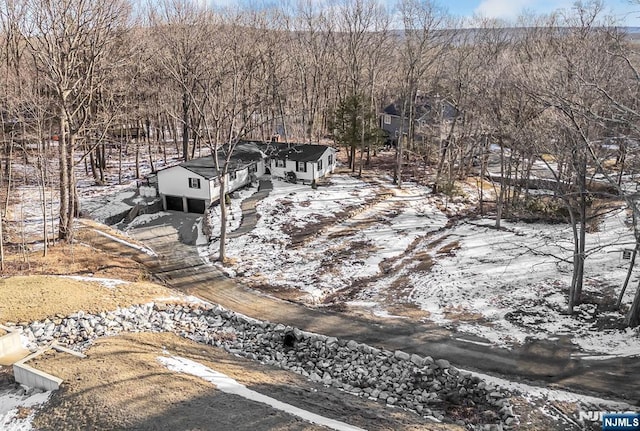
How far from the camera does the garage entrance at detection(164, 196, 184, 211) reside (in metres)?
32.3

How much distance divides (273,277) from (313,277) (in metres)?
1.84

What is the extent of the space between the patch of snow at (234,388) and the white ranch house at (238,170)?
1922 cm

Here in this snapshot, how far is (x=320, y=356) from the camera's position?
49.9 ft

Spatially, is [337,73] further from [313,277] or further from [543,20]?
[313,277]

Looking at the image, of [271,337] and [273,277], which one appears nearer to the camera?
[271,337]

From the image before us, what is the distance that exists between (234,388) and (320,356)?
157 inches

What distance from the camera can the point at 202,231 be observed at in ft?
92.8

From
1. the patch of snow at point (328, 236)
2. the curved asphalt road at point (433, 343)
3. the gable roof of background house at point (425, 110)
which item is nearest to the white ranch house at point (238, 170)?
the patch of snow at point (328, 236)

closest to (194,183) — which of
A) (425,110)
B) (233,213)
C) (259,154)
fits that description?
(233,213)

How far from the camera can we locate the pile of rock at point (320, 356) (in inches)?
501

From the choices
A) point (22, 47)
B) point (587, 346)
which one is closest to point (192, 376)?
point (587, 346)

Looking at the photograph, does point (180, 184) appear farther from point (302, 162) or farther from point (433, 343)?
point (433, 343)

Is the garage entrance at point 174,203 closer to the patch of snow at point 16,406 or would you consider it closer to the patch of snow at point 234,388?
the patch of snow at point 234,388

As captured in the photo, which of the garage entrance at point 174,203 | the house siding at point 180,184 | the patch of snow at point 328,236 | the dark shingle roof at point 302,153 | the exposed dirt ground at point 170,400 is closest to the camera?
the exposed dirt ground at point 170,400
